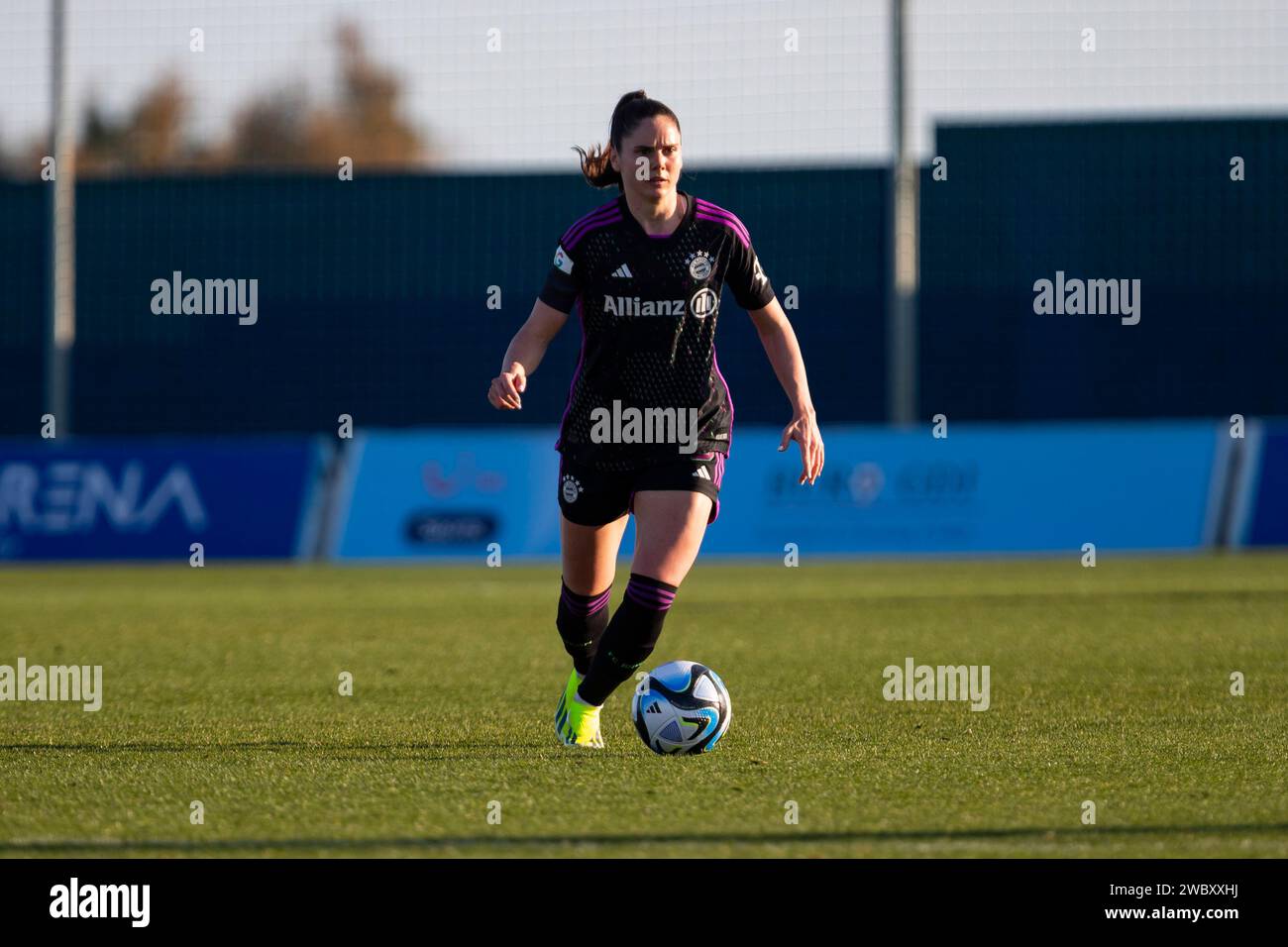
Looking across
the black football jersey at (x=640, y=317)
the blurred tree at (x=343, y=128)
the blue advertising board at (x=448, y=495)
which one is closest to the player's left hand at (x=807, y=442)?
the black football jersey at (x=640, y=317)

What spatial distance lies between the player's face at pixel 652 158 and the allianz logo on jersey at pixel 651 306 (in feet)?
1.06

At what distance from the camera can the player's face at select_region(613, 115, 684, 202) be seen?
578 cm

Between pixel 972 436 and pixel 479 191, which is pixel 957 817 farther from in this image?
pixel 479 191

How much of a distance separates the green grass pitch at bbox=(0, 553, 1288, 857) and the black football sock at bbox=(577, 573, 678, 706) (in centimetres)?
23

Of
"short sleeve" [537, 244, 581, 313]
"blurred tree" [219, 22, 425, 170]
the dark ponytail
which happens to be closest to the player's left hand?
"short sleeve" [537, 244, 581, 313]

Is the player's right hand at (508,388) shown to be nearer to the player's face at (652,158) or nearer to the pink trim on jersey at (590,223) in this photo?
the pink trim on jersey at (590,223)

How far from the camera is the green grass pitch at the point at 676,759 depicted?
452 centimetres

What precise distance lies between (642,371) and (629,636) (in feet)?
2.78

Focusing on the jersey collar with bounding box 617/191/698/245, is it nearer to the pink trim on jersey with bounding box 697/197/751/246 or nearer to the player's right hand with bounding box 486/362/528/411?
the pink trim on jersey with bounding box 697/197/751/246

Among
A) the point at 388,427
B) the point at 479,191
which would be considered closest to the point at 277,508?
the point at 388,427

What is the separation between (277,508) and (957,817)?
552 inches
